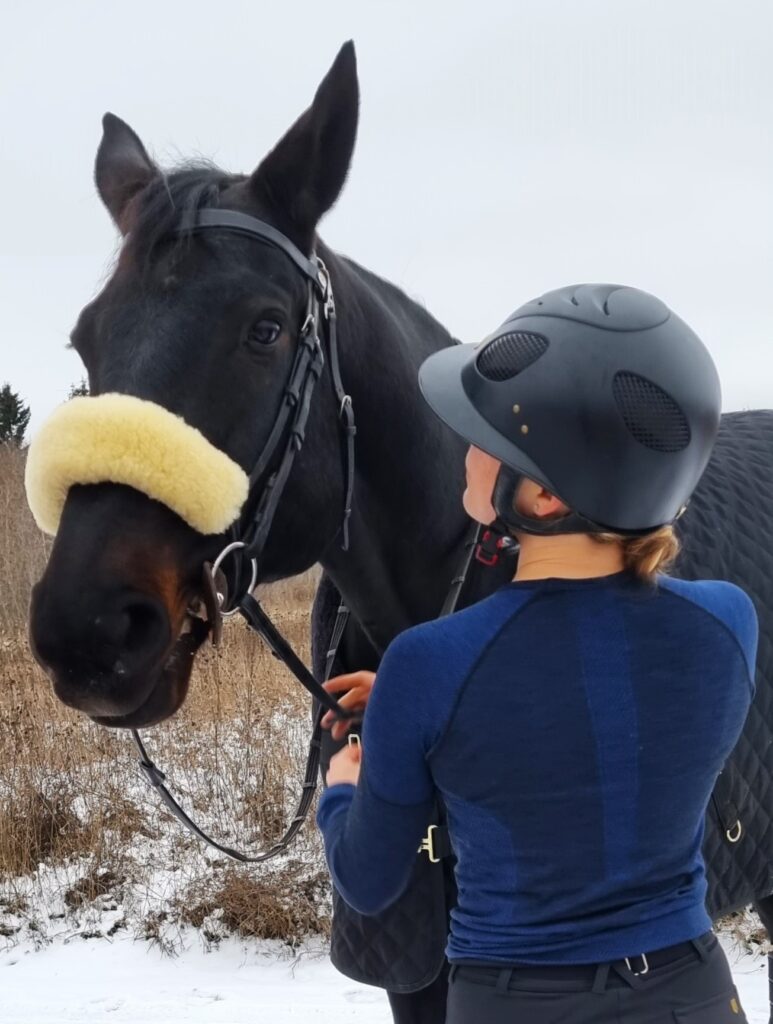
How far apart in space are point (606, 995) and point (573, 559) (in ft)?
1.88

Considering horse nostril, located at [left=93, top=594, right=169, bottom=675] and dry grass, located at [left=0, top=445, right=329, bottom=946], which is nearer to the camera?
horse nostril, located at [left=93, top=594, right=169, bottom=675]

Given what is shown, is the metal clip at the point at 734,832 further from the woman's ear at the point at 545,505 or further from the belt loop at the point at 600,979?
the woman's ear at the point at 545,505

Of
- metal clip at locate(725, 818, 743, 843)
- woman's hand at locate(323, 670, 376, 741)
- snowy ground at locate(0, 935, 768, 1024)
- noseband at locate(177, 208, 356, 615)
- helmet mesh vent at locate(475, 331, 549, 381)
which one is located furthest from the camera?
snowy ground at locate(0, 935, 768, 1024)

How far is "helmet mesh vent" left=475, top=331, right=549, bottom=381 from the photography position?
126 centimetres

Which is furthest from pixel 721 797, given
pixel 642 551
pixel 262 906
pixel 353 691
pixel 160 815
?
pixel 160 815

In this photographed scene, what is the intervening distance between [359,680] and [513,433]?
66 centimetres

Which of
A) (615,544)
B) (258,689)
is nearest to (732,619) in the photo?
(615,544)

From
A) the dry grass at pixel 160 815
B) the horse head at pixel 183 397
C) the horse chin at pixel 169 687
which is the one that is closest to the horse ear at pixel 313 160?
the horse head at pixel 183 397

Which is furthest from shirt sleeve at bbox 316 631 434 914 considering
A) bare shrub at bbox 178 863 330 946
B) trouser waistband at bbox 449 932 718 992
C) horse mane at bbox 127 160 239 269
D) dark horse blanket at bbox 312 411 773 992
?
bare shrub at bbox 178 863 330 946

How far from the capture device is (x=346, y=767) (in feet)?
4.69

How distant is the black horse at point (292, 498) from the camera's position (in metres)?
1.47

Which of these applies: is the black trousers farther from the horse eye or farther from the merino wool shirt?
the horse eye

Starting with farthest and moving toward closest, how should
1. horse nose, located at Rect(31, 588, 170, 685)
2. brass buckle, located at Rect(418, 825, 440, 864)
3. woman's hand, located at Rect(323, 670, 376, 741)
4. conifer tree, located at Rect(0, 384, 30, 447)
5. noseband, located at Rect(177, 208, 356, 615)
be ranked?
conifer tree, located at Rect(0, 384, 30, 447) → noseband, located at Rect(177, 208, 356, 615) → woman's hand, located at Rect(323, 670, 376, 741) → brass buckle, located at Rect(418, 825, 440, 864) → horse nose, located at Rect(31, 588, 170, 685)

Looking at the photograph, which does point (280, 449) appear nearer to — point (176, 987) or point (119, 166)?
point (119, 166)
